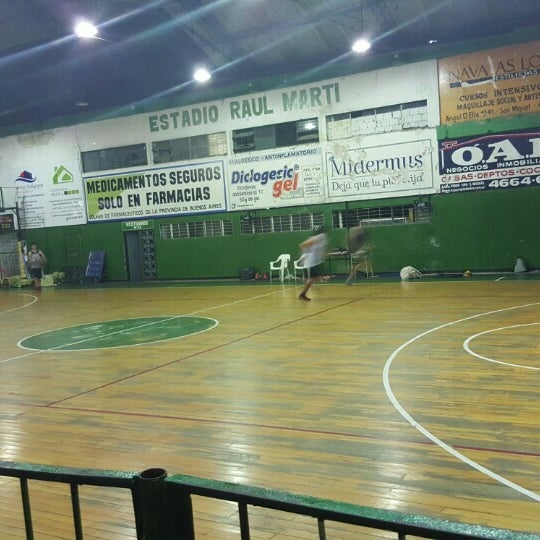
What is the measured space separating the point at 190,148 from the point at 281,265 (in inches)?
215

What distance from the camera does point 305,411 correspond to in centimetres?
567

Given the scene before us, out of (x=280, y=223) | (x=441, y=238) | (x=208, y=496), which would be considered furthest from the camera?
(x=280, y=223)

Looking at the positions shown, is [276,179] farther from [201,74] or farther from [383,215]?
[201,74]

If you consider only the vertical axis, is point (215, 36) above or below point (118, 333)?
above

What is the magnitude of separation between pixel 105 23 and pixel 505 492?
53.3ft

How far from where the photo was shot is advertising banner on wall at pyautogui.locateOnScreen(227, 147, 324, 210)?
61.5 feet

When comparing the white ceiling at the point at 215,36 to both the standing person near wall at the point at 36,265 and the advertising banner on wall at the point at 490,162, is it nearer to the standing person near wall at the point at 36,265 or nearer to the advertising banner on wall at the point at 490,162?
the advertising banner on wall at the point at 490,162

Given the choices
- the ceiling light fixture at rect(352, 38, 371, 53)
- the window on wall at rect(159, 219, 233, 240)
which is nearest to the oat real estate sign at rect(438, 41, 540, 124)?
the ceiling light fixture at rect(352, 38, 371, 53)

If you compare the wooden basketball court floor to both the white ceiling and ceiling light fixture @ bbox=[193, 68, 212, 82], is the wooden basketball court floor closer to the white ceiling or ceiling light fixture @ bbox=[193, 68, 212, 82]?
the white ceiling

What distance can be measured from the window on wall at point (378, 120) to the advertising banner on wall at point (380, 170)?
433 mm

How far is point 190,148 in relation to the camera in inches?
814

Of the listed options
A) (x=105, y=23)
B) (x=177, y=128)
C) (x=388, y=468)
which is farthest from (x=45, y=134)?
(x=388, y=468)

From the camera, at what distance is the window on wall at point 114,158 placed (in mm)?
21578

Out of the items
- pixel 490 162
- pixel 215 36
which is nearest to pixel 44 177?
pixel 215 36
